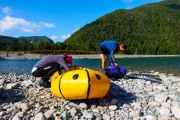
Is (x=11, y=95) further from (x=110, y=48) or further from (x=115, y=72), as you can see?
(x=110, y=48)

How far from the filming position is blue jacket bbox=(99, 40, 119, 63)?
1387 cm

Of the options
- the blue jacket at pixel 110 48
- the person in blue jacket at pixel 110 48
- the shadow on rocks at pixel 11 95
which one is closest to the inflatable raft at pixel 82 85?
the shadow on rocks at pixel 11 95

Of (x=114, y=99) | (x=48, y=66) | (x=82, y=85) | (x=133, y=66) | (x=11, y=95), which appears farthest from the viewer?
(x=133, y=66)

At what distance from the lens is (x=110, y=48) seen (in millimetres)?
14203

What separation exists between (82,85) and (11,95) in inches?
131

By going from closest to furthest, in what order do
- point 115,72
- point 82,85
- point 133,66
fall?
point 82,85
point 115,72
point 133,66

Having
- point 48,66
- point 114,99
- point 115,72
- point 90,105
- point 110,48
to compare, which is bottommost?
point 90,105

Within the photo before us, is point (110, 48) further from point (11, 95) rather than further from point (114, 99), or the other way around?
point (11, 95)

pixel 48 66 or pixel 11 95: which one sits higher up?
pixel 48 66

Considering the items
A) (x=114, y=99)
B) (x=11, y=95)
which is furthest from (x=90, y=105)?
(x=11, y=95)

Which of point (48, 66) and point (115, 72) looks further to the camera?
point (115, 72)

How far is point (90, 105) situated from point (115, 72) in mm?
5228

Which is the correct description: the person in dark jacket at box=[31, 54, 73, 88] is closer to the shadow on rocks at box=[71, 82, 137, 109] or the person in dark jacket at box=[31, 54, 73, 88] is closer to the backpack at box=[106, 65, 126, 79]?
the shadow on rocks at box=[71, 82, 137, 109]

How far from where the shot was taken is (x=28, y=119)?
804cm
